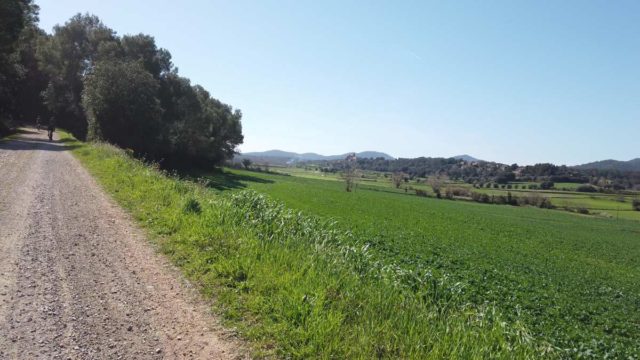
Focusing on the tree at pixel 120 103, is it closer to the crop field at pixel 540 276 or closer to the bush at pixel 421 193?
the crop field at pixel 540 276

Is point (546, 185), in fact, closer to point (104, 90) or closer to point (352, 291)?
point (104, 90)

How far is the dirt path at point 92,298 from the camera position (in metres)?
4.25

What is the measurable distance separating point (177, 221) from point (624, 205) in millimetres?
105231

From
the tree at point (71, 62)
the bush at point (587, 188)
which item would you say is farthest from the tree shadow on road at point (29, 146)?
the bush at point (587, 188)

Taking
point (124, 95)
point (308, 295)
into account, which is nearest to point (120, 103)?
point (124, 95)

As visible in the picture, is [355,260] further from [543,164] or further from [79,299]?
[543,164]

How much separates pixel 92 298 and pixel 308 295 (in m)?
2.84

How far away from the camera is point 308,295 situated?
544cm

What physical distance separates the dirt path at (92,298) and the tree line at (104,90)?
2852cm

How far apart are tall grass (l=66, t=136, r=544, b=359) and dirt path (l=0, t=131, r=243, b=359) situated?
1.34ft

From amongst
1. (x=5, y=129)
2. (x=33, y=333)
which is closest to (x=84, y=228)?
(x=33, y=333)

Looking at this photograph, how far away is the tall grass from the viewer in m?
4.61

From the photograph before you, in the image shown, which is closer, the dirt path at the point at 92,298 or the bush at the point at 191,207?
the dirt path at the point at 92,298

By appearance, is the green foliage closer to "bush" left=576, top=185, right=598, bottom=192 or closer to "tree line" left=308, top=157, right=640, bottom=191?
"tree line" left=308, top=157, right=640, bottom=191
